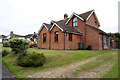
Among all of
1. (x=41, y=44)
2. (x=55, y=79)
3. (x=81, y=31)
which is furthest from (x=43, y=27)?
(x=55, y=79)

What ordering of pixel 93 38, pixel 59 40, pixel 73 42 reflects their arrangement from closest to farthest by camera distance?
pixel 59 40
pixel 73 42
pixel 93 38

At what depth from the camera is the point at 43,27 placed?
1794cm

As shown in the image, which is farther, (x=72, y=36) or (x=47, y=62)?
(x=72, y=36)

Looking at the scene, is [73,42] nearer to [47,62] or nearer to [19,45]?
[47,62]

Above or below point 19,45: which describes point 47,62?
below

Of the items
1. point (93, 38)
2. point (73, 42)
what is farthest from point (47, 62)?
point (93, 38)

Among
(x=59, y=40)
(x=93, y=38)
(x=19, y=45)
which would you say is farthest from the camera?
(x=93, y=38)

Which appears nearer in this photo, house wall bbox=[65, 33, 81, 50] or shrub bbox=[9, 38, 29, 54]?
shrub bbox=[9, 38, 29, 54]

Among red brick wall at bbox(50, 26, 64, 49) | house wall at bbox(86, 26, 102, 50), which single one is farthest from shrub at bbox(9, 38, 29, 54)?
house wall at bbox(86, 26, 102, 50)

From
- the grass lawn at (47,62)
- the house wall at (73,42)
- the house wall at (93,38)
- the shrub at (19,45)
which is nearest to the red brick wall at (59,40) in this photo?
the house wall at (73,42)

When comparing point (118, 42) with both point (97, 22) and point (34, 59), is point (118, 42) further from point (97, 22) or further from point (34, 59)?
point (34, 59)

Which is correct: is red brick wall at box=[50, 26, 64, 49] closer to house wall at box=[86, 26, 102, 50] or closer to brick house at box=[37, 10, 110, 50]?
brick house at box=[37, 10, 110, 50]

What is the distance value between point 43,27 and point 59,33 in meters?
5.40

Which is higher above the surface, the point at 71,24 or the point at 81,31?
the point at 71,24
